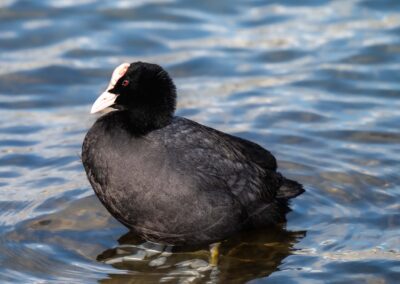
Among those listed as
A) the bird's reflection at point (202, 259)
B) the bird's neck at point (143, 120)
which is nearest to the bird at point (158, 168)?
the bird's neck at point (143, 120)

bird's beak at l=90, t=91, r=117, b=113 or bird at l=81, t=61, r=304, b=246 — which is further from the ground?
bird's beak at l=90, t=91, r=117, b=113

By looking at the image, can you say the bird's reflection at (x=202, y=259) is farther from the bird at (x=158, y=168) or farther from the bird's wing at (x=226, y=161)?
the bird's wing at (x=226, y=161)

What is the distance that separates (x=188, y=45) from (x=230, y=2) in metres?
1.27

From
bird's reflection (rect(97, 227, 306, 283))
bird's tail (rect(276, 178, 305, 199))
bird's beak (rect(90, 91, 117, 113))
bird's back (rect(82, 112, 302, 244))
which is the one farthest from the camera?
bird's tail (rect(276, 178, 305, 199))

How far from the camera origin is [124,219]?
5.55 metres

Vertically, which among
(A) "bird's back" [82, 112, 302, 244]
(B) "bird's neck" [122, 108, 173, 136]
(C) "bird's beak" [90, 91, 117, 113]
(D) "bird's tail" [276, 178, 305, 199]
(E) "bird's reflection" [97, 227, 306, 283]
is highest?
(C) "bird's beak" [90, 91, 117, 113]

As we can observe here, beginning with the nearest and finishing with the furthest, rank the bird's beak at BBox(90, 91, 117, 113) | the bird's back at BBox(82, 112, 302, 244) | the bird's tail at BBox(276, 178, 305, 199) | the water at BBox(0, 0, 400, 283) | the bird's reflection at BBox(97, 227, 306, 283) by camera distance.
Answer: the bird's back at BBox(82, 112, 302, 244) → the bird's beak at BBox(90, 91, 117, 113) → the bird's reflection at BBox(97, 227, 306, 283) → the water at BBox(0, 0, 400, 283) → the bird's tail at BBox(276, 178, 305, 199)

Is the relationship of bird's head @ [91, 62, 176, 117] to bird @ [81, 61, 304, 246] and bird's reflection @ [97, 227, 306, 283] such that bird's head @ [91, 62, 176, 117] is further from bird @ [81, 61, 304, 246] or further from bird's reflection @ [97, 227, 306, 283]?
bird's reflection @ [97, 227, 306, 283]

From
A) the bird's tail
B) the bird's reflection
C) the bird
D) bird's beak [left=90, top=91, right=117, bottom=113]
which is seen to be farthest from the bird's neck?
the bird's tail

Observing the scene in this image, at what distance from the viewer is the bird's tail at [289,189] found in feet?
20.5

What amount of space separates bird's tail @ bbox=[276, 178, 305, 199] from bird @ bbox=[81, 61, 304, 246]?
1.25ft

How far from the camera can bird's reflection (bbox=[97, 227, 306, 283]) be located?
567cm

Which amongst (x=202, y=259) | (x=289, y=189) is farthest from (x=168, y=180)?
(x=289, y=189)

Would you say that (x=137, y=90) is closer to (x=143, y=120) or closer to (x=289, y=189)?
(x=143, y=120)
